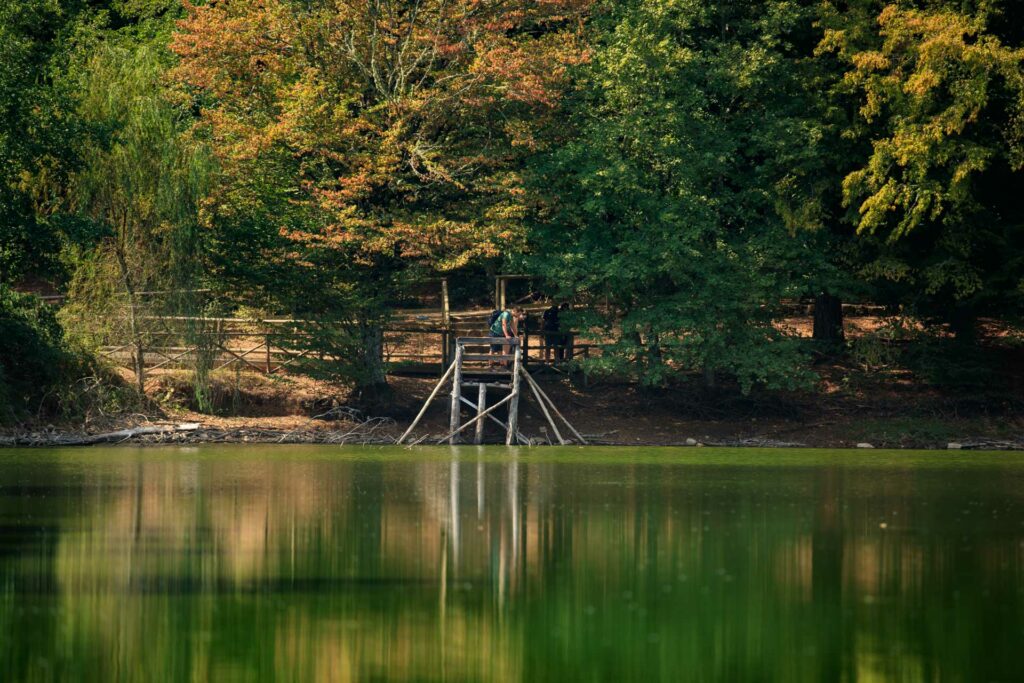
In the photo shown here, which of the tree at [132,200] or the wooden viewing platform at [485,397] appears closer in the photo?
the tree at [132,200]

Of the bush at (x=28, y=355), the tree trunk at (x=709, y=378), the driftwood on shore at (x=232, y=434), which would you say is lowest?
the driftwood on shore at (x=232, y=434)

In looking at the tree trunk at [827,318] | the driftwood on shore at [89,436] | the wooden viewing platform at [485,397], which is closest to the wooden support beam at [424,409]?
the wooden viewing platform at [485,397]

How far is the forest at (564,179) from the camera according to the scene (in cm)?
3678

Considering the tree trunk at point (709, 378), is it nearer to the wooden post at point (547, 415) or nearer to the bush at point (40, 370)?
the wooden post at point (547, 415)

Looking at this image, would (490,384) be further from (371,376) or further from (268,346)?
(268,346)

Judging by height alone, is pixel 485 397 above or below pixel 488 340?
below

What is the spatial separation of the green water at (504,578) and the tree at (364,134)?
1303 cm

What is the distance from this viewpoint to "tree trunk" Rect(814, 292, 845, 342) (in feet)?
136

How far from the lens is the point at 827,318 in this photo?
41.7m

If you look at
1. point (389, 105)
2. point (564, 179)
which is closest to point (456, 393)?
point (564, 179)

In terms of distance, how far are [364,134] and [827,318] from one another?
13.0 m

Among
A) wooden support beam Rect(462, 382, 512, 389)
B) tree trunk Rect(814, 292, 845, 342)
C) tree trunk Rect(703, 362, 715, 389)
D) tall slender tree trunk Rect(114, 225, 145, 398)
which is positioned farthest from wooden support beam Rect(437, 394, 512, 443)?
tree trunk Rect(814, 292, 845, 342)

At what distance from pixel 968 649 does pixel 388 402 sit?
28.6 meters

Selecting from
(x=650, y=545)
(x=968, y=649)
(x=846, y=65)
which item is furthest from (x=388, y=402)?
(x=968, y=649)
